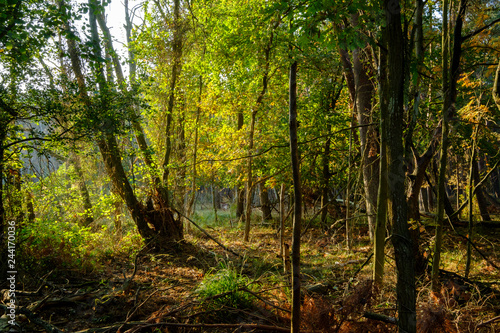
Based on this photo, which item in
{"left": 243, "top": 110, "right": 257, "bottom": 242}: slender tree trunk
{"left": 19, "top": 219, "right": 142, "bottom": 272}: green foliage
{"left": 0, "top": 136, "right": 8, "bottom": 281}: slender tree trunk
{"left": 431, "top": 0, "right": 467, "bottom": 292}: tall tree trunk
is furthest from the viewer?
{"left": 243, "top": 110, "right": 257, "bottom": 242}: slender tree trunk

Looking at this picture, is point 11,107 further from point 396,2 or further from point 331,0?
point 396,2

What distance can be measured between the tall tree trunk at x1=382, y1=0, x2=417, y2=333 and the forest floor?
59 centimetres

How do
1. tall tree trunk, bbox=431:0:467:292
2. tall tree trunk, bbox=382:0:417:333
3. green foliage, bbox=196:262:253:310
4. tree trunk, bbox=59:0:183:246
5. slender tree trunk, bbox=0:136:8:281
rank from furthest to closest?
tree trunk, bbox=59:0:183:246 < slender tree trunk, bbox=0:136:8:281 < green foliage, bbox=196:262:253:310 < tall tree trunk, bbox=431:0:467:292 < tall tree trunk, bbox=382:0:417:333

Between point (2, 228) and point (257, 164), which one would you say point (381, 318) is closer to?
point (2, 228)

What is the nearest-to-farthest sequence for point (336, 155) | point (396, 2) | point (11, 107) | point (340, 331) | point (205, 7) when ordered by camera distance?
1. point (396, 2)
2. point (340, 331)
3. point (11, 107)
4. point (205, 7)
5. point (336, 155)

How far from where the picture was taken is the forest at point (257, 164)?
2.39 meters

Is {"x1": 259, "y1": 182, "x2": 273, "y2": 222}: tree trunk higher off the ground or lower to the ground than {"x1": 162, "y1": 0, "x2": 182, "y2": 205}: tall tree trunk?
lower

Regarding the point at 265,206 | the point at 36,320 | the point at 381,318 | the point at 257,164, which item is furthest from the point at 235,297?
the point at 265,206

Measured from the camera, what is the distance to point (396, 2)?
187 cm

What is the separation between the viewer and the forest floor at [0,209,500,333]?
297 cm

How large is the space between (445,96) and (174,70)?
6.97 meters

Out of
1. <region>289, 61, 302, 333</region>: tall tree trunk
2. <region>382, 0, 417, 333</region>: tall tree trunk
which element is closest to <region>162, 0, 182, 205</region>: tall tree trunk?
<region>289, 61, 302, 333</region>: tall tree trunk

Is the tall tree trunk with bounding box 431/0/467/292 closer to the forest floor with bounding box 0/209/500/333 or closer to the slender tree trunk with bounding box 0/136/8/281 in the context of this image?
the forest floor with bounding box 0/209/500/333

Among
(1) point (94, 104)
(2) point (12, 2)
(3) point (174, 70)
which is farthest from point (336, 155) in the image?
(2) point (12, 2)
